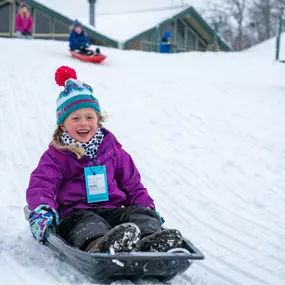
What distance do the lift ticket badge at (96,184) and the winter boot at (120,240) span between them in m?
0.59

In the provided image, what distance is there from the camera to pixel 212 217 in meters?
4.22

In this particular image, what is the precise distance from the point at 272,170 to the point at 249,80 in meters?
6.28

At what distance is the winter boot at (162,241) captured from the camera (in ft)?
8.12

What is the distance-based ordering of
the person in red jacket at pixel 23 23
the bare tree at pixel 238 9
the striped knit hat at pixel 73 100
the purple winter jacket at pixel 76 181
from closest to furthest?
1. the purple winter jacket at pixel 76 181
2. the striped knit hat at pixel 73 100
3. the person in red jacket at pixel 23 23
4. the bare tree at pixel 238 9

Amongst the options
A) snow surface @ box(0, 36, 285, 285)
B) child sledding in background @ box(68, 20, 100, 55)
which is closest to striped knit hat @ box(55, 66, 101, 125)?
→ snow surface @ box(0, 36, 285, 285)

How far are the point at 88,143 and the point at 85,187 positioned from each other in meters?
0.29

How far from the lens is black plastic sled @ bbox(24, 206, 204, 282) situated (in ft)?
7.59

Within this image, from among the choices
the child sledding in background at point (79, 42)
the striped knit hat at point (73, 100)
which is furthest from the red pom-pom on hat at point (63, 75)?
the child sledding in background at point (79, 42)

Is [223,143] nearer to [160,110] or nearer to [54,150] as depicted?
[160,110]

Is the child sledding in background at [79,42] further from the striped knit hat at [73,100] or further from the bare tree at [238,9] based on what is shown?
the bare tree at [238,9]

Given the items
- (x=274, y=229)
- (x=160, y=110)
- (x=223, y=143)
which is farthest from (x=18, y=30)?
(x=274, y=229)

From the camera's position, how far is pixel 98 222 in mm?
2734

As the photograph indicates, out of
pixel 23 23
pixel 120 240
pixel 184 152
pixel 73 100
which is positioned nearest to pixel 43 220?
pixel 120 240

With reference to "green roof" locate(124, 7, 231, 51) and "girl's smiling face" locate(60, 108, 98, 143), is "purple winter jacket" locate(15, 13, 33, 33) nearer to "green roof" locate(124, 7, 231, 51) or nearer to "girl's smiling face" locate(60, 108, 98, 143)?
"green roof" locate(124, 7, 231, 51)
